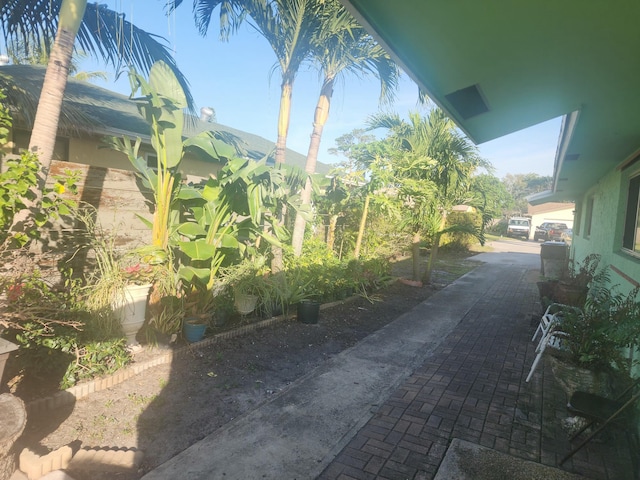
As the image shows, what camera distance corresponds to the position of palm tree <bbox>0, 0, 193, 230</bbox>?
418 centimetres

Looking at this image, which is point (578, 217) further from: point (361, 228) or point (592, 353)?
point (592, 353)

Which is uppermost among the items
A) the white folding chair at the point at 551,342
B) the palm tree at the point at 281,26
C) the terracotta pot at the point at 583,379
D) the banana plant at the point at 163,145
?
the palm tree at the point at 281,26

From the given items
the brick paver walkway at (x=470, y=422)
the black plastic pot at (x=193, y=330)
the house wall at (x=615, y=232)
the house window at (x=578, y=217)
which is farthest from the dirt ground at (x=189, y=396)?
the house window at (x=578, y=217)

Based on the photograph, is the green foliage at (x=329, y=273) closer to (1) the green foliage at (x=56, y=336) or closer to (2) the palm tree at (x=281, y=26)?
(2) the palm tree at (x=281, y=26)

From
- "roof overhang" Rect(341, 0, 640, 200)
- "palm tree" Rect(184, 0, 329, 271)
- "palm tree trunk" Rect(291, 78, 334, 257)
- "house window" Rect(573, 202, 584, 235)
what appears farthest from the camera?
"house window" Rect(573, 202, 584, 235)

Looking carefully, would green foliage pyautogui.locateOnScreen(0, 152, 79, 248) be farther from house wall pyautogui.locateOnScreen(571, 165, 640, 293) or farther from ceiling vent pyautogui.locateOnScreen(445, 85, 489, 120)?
house wall pyautogui.locateOnScreen(571, 165, 640, 293)

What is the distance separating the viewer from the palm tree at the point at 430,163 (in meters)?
10.0

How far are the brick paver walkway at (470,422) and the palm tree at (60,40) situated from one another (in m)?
4.24

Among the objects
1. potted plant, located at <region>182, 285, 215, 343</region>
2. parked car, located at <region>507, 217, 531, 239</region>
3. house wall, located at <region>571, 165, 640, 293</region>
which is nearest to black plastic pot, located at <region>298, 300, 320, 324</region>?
potted plant, located at <region>182, 285, 215, 343</region>

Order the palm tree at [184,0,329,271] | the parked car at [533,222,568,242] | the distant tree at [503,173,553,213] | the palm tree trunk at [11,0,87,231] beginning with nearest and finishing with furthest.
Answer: the palm tree trunk at [11,0,87,231] < the palm tree at [184,0,329,271] < the parked car at [533,222,568,242] < the distant tree at [503,173,553,213]

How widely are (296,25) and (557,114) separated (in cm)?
521

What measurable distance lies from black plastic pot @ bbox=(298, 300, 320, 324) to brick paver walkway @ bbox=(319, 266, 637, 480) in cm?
213

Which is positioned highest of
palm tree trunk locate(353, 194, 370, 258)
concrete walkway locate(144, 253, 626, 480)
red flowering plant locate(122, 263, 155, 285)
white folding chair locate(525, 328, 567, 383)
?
palm tree trunk locate(353, 194, 370, 258)

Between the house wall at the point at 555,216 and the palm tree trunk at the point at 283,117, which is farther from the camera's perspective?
the house wall at the point at 555,216
